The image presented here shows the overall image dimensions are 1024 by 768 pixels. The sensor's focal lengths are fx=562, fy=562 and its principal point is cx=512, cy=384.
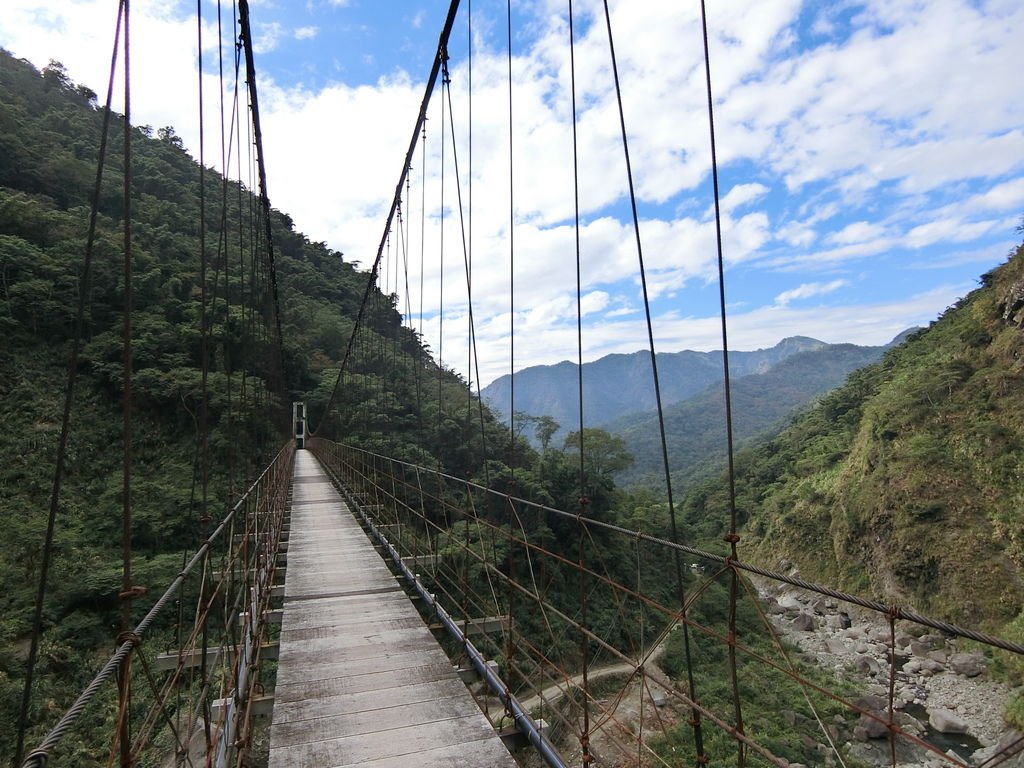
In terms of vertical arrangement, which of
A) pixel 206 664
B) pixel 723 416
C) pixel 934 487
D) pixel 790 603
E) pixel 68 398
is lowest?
pixel 790 603

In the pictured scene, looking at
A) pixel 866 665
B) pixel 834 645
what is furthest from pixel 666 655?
pixel 866 665

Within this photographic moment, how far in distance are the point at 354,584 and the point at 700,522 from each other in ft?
86.0

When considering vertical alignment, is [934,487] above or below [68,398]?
below

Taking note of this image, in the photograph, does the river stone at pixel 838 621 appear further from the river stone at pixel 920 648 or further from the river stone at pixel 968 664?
the river stone at pixel 968 664

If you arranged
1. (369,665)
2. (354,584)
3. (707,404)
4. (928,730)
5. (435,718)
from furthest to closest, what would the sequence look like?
(707,404) < (928,730) < (354,584) < (369,665) < (435,718)

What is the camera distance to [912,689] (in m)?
12.1

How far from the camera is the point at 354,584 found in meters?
4.09

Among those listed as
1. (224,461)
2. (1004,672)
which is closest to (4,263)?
(224,461)

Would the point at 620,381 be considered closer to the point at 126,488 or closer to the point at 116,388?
the point at 116,388

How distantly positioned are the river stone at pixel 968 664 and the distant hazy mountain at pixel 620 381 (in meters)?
142

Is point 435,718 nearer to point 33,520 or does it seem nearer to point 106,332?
point 33,520

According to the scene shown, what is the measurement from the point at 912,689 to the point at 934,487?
5874mm

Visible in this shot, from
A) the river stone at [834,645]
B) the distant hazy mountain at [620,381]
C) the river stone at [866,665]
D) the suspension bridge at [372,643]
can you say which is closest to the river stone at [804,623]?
the river stone at [834,645]

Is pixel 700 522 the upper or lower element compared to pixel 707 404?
lower
